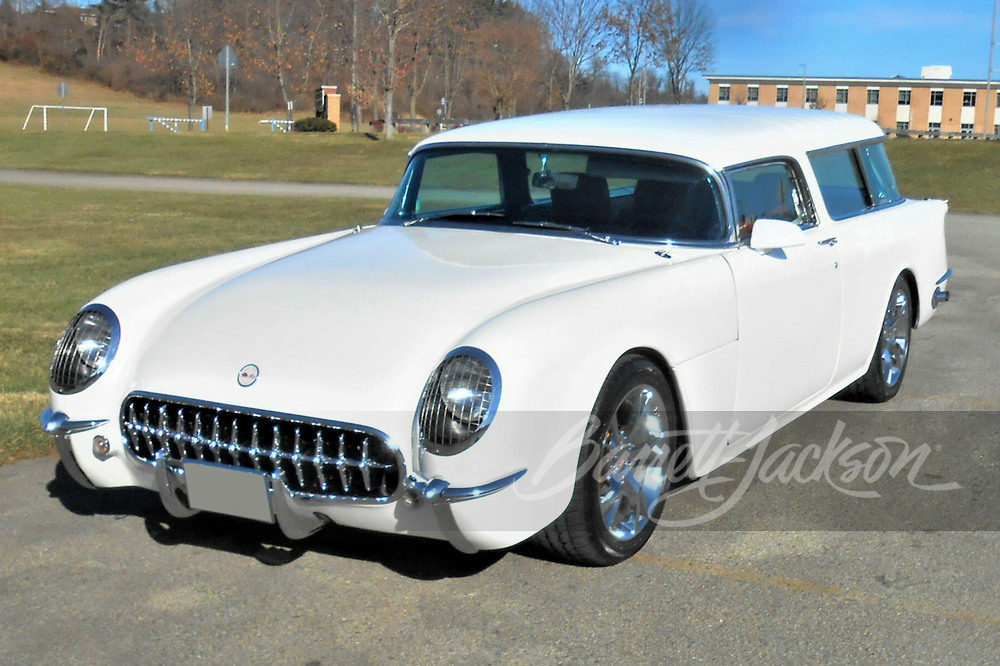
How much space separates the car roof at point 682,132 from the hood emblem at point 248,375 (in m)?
1.93

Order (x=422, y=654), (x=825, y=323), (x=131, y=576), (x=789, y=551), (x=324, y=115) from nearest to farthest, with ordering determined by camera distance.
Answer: (x=422, y=654) → (x=131, y=576) → (x=789, y=551) → (x=825, y=323) → (x=324, y=115)

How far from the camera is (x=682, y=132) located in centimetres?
501

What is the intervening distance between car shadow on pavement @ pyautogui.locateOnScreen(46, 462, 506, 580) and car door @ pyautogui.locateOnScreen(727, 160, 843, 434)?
131cm

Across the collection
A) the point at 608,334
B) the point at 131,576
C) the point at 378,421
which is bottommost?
→ the point at 131,576

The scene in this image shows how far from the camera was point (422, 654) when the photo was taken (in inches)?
131

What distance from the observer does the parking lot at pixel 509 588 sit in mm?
3375

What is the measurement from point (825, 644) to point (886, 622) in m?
0.29

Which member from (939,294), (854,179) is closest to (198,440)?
(854,179)

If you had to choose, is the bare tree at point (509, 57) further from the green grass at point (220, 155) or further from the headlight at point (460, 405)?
the headlight at point (460, 405)

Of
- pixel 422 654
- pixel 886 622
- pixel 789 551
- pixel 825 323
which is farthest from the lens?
pixel 825 323

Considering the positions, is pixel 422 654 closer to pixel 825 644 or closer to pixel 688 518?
pixel 825 644

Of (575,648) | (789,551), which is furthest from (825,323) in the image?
(575,648)

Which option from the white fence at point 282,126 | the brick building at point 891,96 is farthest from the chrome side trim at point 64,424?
the brick building at point 891,96

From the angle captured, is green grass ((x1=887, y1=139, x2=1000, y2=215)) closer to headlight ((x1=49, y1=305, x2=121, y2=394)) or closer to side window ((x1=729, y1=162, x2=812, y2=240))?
side window ((x1=729, y1=162, x2=812, y2=240))
